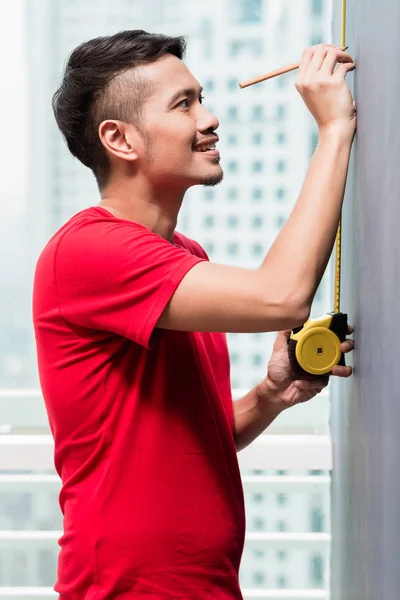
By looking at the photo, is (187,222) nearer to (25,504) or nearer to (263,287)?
(25,504)

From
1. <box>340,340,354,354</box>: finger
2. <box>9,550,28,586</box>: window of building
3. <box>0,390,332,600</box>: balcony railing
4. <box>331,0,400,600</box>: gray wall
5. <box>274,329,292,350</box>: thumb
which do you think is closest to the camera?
<box>331,0,400,600</box>: gray wall

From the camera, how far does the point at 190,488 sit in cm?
139

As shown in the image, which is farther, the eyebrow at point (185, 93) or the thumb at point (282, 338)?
the thumb at point (282, 338)

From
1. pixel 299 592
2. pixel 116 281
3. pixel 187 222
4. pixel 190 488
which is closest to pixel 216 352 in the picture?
pixel 190 488

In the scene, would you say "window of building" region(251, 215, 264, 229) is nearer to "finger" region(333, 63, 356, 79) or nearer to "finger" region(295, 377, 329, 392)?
"finger" region(295, 377, 329, 392)

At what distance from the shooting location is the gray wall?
1061 mm

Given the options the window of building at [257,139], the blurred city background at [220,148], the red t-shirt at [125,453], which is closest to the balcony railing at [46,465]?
the blurred city background at [220,148]

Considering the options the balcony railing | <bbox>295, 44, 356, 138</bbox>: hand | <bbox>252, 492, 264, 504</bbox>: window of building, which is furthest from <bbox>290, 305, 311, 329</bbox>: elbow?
<bbox>252, 492, 264, 504</bbox>: window of building

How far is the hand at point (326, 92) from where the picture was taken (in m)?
1.25

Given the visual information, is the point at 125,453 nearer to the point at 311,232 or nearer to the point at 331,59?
the point at 311,232

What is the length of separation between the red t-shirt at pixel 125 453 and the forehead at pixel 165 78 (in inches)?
9.1

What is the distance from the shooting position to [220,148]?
2658mm

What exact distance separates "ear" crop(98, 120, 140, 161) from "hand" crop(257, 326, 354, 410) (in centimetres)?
44

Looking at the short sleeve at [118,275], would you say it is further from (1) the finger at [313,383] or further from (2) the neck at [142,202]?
(1) the finger at [313,383]
